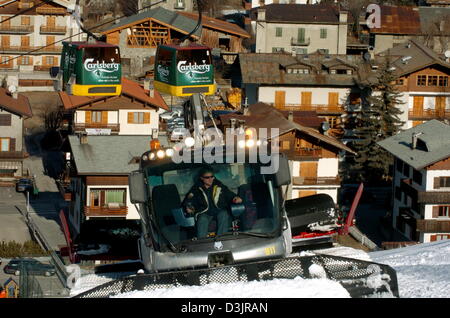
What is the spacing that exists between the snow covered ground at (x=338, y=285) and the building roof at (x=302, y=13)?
67276 mm

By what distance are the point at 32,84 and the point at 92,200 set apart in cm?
3181

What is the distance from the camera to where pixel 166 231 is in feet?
39.2

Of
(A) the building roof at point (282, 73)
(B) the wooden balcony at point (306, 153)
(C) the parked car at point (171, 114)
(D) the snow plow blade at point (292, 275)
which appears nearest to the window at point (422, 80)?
(A) the building roof at point (282, 73)

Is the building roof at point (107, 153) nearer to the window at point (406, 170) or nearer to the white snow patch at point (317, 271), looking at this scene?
the window at point (406, 170)

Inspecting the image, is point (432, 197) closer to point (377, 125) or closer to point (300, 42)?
point (377, 125)

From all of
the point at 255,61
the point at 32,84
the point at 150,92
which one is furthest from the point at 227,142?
the point at 32,84

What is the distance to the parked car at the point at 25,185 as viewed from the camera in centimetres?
5622

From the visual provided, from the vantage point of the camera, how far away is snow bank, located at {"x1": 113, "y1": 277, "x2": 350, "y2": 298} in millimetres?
9367

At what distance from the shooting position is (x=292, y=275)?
32.6ft

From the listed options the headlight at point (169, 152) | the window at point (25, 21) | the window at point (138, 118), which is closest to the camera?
the headlight at point (169, 152)

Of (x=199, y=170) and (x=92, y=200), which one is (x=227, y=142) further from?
(x=92, y=200)

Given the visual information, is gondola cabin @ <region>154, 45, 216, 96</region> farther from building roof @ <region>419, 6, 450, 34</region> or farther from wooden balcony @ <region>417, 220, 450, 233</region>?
building roof @ <region>419, 6, 450, 34</region>

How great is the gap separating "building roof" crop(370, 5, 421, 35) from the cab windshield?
7274 cm

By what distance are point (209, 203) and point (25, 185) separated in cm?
4588
